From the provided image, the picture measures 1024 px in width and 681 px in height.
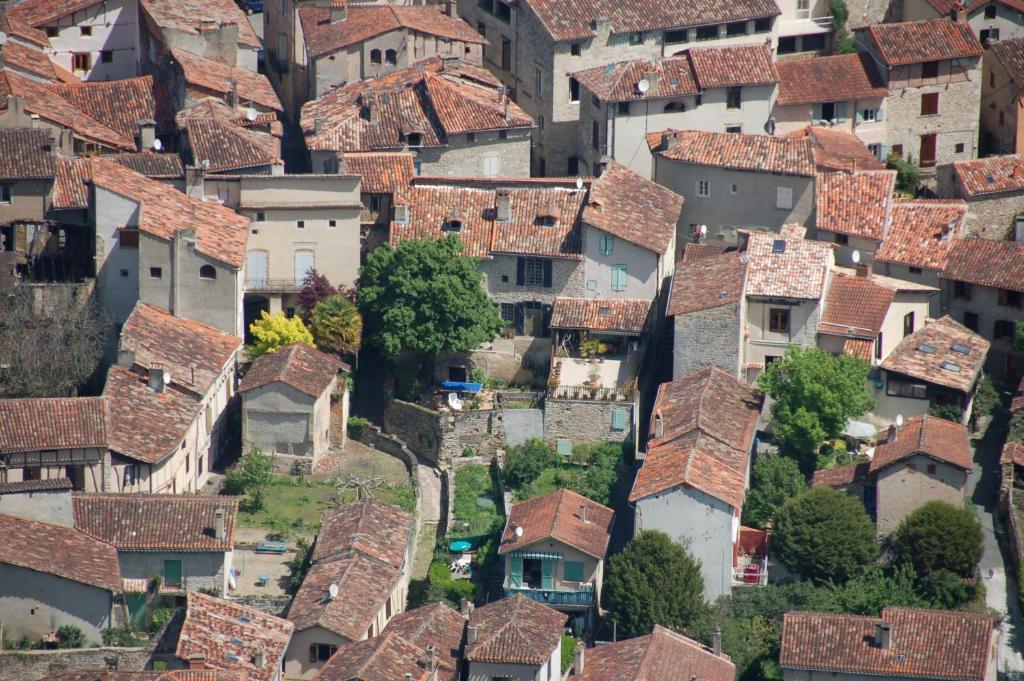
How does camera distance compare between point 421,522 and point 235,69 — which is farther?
point 235,69

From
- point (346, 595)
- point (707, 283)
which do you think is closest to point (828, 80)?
point (707, 283)

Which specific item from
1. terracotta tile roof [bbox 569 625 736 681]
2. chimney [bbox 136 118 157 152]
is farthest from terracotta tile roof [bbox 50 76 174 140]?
terracotta tile roof [bbox 569 625 736 681]

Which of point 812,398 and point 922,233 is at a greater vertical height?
point 922,233

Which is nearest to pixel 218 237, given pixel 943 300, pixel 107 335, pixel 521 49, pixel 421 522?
pixel 107 335

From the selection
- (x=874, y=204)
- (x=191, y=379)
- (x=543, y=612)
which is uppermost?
(x=874, y=204)

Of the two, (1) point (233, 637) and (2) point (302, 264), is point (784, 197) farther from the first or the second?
(1) point (233, 637)

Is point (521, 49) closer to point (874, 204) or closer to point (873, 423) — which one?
point (874, 204)
